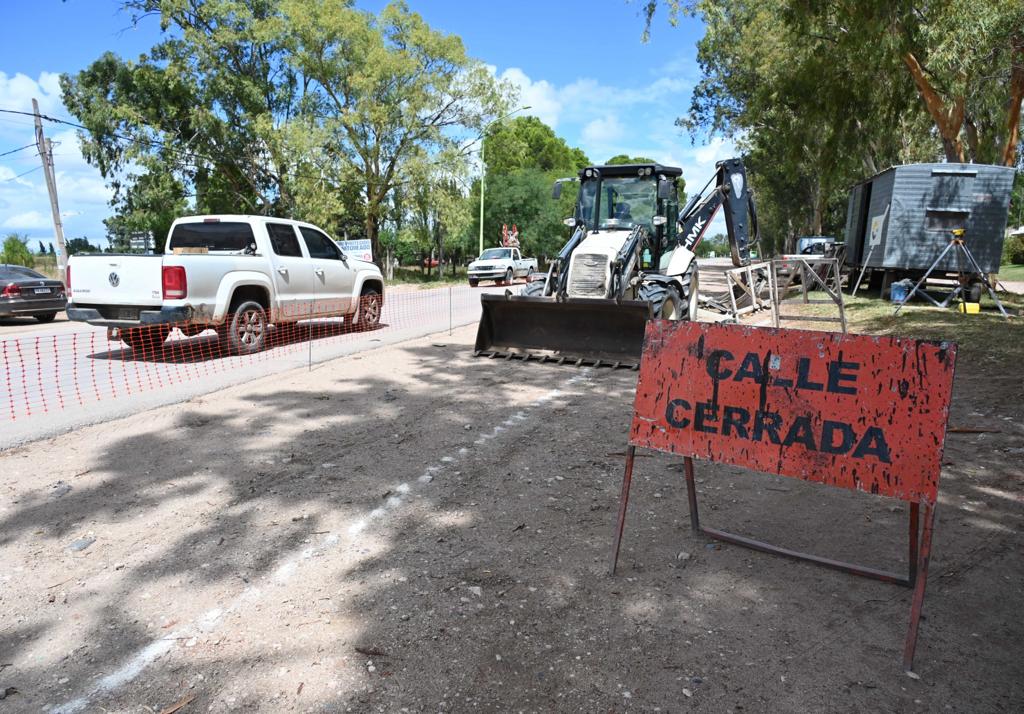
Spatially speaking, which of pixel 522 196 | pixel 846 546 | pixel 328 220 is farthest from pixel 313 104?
pixel 846 546

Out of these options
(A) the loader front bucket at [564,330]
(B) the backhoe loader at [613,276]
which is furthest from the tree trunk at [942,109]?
(A) the loader front bucket at [564,330]

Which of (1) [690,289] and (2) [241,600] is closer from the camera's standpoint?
(2) [241,600]

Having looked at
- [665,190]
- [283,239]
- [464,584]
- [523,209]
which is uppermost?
[523,209]

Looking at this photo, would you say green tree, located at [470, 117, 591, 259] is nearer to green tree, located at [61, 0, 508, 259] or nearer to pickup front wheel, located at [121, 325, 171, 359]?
green tree, located at [61, 0, 508, 259]

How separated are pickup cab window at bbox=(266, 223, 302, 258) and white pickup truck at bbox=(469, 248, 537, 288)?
2004cm

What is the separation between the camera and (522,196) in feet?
158

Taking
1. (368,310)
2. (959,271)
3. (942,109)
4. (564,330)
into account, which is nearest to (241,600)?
(564,330)

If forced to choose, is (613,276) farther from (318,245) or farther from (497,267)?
(497,267)

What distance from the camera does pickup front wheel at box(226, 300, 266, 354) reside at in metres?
10.1

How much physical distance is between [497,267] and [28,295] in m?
19.0

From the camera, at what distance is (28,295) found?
15648 millimetres

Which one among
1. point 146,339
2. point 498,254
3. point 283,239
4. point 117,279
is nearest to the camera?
point 117,279

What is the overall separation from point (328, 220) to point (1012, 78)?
24.3m

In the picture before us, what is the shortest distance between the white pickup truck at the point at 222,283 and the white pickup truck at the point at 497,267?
720 inches
